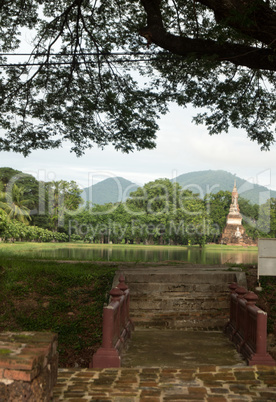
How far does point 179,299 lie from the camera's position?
12508 millimetres

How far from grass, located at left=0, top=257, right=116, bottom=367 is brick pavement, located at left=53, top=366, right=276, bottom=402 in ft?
12.4

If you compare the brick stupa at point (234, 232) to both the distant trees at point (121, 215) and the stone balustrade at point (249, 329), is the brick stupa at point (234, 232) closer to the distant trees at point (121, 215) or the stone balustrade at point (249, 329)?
the distant trees at point (121, 215)

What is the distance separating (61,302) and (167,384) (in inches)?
253

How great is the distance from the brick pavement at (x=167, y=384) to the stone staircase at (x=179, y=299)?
5.26m

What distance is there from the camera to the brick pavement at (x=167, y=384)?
570 cm

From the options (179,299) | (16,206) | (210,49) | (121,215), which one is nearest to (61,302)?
(179,299)

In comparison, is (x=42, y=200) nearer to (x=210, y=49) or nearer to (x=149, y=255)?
(x=149, y=255)

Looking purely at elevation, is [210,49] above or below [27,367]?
above

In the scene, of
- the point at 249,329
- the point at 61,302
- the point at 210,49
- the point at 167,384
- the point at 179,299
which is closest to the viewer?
the point at 167,384

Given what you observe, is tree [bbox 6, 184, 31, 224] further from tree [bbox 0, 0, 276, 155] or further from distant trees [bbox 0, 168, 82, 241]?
tree [bbox 0, 0, 276, 155]

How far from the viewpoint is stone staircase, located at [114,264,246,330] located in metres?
12.2

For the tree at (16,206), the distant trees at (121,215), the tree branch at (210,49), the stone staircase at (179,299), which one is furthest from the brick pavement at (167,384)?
the distant trees at (121,215)

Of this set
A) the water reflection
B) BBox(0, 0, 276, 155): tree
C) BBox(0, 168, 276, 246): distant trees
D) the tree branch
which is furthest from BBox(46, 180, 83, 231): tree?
the tree branch

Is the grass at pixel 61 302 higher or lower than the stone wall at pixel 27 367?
lower
